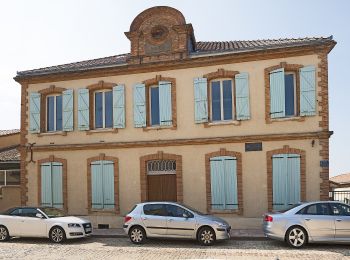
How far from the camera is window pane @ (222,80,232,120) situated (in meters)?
15.7

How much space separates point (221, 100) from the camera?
1577 centimetres

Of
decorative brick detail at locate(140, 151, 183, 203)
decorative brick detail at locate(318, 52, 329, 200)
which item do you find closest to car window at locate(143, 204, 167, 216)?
decorative brick detail at locate(140, 151, 183, 203)

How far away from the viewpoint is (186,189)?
1571cm

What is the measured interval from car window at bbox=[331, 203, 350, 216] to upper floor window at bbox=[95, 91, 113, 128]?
382 inches

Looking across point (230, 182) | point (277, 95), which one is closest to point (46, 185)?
point (230, 182)

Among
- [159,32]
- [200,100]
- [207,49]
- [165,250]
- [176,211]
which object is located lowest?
[165,250]

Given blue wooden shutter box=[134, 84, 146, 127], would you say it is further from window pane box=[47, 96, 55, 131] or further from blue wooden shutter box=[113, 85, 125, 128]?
window pane box=[47, 96, 55, 131]

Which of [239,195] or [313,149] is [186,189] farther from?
[313,149]

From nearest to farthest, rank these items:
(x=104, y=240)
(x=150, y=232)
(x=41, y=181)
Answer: (x=150, y=232)
(x=104, y=240)
(x=41, y=181)

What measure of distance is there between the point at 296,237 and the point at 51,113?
12.1 metres

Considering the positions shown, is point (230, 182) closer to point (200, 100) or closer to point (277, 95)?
point (200, 100)

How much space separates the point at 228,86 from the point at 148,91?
347 centimetres

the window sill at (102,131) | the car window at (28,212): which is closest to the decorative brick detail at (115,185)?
the window sill at (102,131)

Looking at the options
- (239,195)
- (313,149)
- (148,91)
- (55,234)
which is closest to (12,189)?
(55,234)
